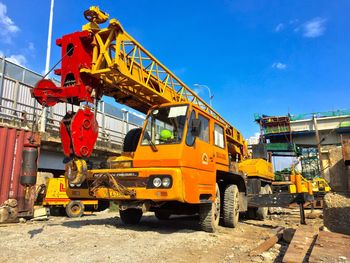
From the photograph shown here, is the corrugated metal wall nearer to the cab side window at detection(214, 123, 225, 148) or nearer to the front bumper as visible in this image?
the front bumper

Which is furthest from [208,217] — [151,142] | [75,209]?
[75,209]

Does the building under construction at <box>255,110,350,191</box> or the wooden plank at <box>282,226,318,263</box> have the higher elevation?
the building under construction at <box>255,110,350,191</box>

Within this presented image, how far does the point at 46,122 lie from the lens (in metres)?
14.6

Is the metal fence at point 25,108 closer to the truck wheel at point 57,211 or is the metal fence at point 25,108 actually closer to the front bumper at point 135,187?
the truck wheel at point 57,211

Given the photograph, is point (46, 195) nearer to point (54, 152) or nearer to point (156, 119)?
point (54, 152)

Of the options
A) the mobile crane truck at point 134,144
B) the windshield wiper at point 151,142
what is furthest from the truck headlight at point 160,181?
the windshield wiper at point 151,142

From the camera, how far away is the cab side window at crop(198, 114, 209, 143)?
7.29m

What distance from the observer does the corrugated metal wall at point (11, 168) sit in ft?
37.7

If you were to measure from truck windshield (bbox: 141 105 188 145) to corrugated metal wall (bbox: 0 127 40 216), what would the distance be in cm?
670

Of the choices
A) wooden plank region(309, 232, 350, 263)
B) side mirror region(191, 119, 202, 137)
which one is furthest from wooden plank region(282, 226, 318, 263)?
side mirror region(191, 119, 202, 137)

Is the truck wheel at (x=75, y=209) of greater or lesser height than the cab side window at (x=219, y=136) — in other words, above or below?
below

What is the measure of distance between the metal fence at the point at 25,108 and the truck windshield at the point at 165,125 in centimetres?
470

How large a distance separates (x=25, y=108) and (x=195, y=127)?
34.7ft

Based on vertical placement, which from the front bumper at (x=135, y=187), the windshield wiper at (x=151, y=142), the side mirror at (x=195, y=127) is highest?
the side mirror at (x=195, y=127)
